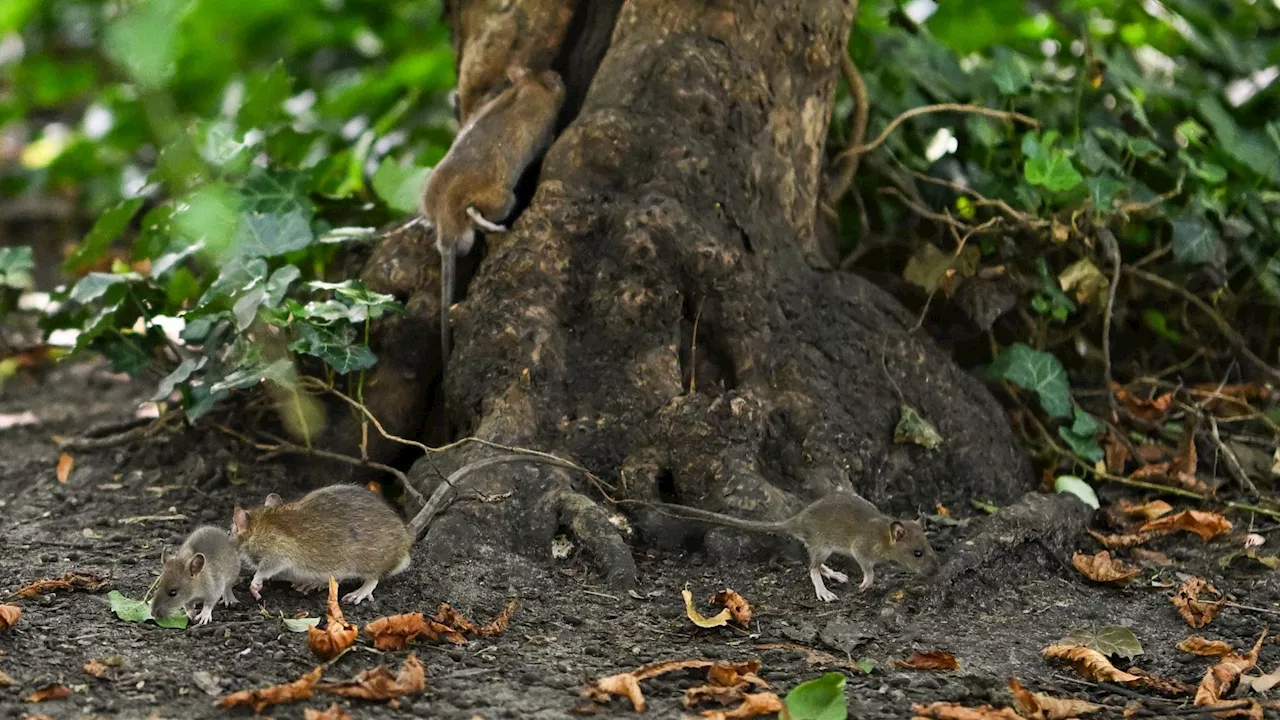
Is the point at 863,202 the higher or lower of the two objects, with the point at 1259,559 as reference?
higher

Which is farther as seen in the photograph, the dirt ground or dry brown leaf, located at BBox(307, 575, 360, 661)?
dry brown leaf, located at BBox(307, 575, 360, 661)

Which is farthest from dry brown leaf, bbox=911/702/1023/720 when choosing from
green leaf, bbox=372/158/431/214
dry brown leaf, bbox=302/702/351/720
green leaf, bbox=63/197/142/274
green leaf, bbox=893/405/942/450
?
green leaf, bbox=63/197/142/274

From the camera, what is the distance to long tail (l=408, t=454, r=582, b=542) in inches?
178

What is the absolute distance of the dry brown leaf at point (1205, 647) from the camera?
12.9 ft

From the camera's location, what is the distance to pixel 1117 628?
4.02m

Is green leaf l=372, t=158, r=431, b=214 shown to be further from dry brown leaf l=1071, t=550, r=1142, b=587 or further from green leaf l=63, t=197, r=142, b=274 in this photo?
dry brown leaf l=1071, t=550, r=1142, b=587

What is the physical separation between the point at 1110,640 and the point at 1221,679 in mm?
366

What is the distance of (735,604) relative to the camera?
4.03 metres

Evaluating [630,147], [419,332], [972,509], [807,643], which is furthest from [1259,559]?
[419,332]

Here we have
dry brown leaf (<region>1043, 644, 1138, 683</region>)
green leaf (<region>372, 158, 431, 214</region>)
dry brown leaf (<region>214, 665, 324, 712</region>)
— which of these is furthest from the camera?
green leaf (<region>372, 158, 431, 214</region>)

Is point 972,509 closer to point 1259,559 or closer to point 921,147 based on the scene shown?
point 1259,559

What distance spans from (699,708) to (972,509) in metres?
2.21

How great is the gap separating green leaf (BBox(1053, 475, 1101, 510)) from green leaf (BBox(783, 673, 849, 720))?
2285mm

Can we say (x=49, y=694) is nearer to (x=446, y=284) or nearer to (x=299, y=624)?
(x=299, y=624)
